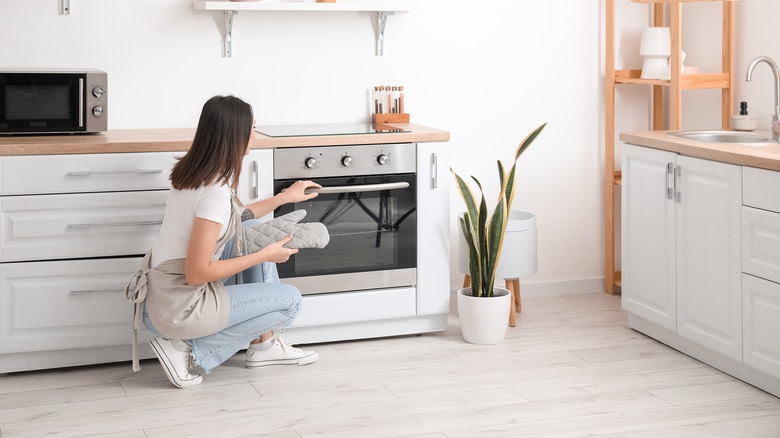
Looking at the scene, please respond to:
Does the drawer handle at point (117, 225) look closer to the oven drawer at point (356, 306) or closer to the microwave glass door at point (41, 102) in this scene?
the microwave glass door at point (41, 102)

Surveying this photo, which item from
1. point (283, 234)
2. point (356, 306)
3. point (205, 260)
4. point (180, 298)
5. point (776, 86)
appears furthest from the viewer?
point (356, 306)

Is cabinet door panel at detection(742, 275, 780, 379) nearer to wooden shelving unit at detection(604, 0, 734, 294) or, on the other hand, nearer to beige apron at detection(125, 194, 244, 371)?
wooden shelving unit at detection(604, 0, 734, 294)

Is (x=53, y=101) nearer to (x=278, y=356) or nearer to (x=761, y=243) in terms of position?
(x=278, y=356)

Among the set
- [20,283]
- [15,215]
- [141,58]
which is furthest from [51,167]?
[141,58]

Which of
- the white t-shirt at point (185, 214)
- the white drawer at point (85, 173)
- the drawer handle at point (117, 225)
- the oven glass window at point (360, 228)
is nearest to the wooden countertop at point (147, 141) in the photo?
the white drawer at point (85, 173)

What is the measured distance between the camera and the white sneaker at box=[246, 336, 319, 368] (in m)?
3.60

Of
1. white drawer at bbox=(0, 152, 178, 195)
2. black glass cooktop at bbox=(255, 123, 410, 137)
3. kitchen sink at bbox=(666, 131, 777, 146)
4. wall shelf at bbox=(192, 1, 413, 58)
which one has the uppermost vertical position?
wall shelf at bbox=(192, 1, 413, 58)

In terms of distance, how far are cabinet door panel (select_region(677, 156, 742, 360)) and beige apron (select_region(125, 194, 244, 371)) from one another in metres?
1.57

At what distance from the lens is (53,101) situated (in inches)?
141

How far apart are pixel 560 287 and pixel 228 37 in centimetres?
193

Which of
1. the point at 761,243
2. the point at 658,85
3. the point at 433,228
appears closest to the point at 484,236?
the point at 433,228

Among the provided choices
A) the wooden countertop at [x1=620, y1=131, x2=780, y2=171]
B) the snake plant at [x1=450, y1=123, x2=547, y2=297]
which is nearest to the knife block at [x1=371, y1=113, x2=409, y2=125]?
the snake plant at [x1=450, y1=123, x2=547, y2=297]

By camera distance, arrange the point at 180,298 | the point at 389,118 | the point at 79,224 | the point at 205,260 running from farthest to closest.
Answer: the point at 389,118
the point at 79,224
the point at 180,298
the point at 205,260

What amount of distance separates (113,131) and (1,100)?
18.8 inches
